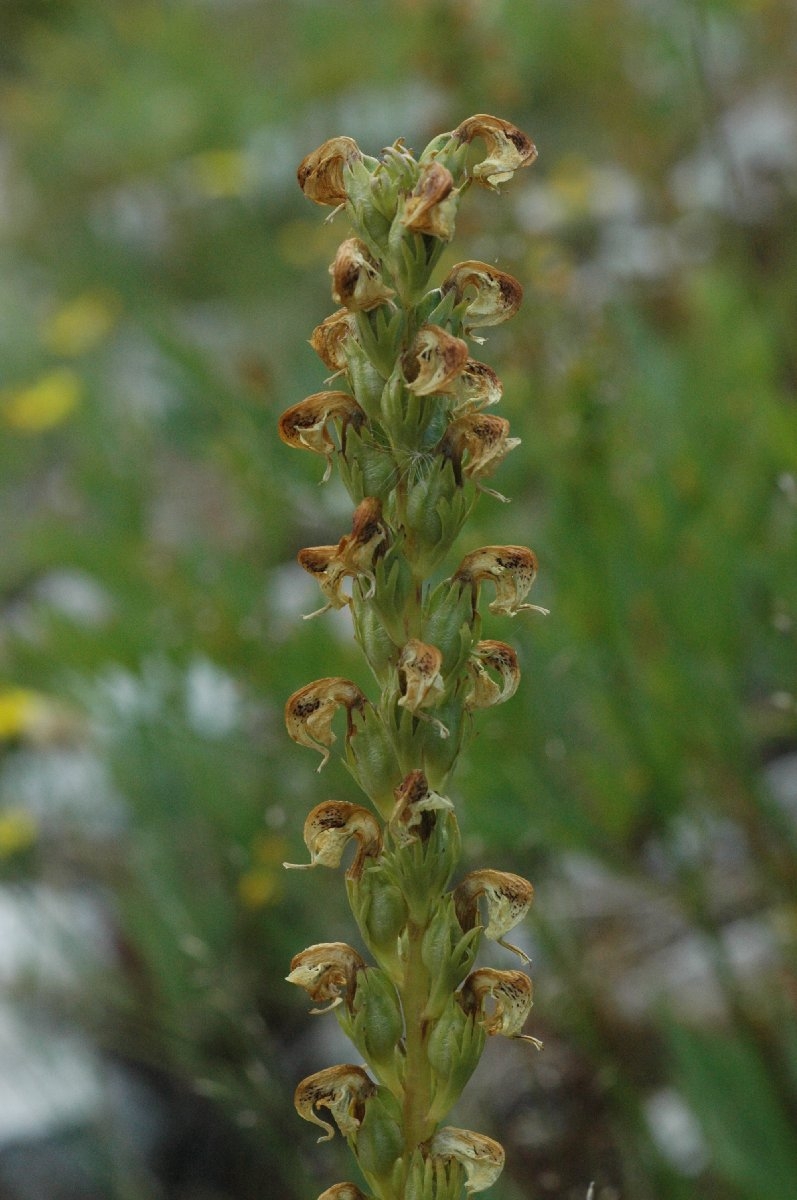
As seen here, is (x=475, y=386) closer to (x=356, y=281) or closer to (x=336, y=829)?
(x=356, y=281)

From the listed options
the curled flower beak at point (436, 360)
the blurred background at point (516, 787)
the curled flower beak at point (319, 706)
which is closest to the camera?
the curled flower beak at point (436, 360)

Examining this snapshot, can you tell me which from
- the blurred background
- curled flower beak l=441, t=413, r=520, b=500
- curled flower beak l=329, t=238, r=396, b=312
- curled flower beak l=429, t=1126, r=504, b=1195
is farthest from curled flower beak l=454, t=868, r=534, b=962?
the blurred background

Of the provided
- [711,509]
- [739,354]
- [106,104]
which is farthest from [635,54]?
[711,509]

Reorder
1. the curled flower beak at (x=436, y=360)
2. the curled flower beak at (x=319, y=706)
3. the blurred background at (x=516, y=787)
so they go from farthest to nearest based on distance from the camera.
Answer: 1. the blurred background at (x=516, y=787)
2. the curled flower beak at (x=319, y=706)
3. the curled flower beak at (x=436, y=360)

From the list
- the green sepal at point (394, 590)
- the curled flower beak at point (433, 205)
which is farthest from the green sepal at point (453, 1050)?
the curled flower beak at point (433, 205)

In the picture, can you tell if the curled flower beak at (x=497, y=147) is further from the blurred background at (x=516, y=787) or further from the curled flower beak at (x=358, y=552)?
the blurred background at (x=516, y=787)

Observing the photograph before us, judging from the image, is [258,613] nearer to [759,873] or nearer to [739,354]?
[759,873]
